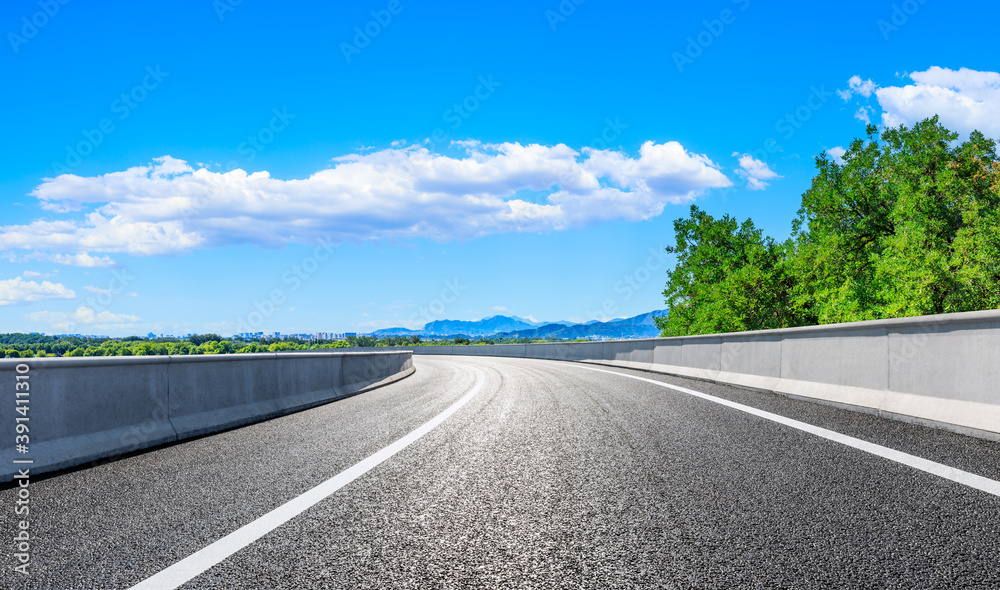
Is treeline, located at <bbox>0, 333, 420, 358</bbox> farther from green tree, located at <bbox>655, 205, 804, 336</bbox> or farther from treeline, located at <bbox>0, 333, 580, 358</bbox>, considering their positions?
green tree, located at <bbox>655, 205, 804, 336</bbox>

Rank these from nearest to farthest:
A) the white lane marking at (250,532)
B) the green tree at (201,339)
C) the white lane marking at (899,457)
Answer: the white lane marking at (250,532) < the white lane marking at (899,457) < the green tree at (201,339)

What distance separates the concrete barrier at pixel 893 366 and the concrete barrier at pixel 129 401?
8.01 meters

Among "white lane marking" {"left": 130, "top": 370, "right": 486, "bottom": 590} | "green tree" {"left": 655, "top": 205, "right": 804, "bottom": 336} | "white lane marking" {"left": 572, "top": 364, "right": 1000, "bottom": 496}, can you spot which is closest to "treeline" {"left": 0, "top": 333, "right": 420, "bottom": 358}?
"white lane marking" {"left": 130, "top": 370, "right": 486, "bottom": 590}

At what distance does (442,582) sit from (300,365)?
925cm

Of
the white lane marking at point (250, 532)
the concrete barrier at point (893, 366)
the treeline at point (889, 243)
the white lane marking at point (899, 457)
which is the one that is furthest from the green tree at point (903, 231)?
the white lane marking at point (250, 532)

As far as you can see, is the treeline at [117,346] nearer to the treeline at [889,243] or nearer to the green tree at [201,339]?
the green tree at [201,339]

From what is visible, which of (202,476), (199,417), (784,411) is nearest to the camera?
(202,476)

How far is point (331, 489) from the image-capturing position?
15.4 feet

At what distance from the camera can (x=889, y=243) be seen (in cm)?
3988

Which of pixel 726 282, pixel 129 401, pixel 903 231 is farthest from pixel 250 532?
pixel 726 282

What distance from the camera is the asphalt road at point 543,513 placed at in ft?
9.70

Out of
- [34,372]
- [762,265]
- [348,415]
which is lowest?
[348,415]

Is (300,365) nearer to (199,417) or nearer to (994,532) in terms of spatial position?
(199,417)

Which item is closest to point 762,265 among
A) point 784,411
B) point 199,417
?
point 784,411
